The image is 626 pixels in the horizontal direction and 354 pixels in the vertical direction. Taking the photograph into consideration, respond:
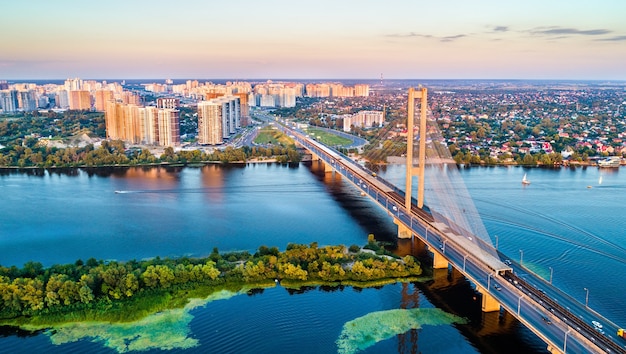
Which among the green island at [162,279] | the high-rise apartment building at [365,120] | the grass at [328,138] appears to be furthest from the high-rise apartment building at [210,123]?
the green island at [162,279]

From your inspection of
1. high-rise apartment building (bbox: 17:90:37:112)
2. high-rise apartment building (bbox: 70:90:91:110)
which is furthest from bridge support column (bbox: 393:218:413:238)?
high-rise apartment building (bbox: 17:90:37:112)

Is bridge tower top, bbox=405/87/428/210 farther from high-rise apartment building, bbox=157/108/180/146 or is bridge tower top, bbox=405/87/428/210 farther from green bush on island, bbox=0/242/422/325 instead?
high-rise apartment building, bbox=157/108/180/146

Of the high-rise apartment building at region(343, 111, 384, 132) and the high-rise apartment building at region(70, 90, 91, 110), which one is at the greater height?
the high-rise apartment building at region(70, 90, 91, 110)

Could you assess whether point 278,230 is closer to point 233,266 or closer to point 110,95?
point 233,266

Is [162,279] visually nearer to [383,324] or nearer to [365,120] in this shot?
[383,324]

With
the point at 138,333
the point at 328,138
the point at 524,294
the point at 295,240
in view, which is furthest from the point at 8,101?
the point at 524,294

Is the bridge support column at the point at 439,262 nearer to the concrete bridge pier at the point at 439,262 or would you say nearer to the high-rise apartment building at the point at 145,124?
the concrete bridge pier at the point at 439,262

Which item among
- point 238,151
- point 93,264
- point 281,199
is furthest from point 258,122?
point 93,264
